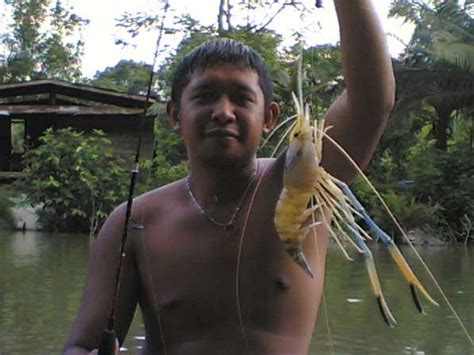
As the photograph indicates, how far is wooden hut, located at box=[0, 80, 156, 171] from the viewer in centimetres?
2122

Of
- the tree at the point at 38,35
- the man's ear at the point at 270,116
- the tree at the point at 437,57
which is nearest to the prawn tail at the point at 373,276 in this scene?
the man's ear at the point at 270,116

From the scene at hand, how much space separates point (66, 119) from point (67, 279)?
13.2 meters

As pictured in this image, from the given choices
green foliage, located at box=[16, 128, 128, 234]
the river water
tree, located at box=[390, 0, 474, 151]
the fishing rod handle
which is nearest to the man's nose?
the fishing rod handle

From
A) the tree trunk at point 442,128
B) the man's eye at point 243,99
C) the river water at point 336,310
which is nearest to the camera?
the man's eye at point 243,99

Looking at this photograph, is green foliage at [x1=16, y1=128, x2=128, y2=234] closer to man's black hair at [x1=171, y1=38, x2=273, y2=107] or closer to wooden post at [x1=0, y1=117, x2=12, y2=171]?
wooden post at [x1=0, y1=117, x2=12, y2=171]

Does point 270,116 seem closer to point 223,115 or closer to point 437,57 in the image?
point 223,115

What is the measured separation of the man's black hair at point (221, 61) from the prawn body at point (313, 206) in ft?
0.50

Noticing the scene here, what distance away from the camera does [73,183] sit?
18.5 metres

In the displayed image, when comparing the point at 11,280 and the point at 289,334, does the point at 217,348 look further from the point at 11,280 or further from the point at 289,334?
the point at 11,280

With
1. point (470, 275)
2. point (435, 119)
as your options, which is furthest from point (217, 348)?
point (435, 119)

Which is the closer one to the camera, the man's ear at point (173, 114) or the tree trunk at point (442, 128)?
the man's ear at point (173, 114)

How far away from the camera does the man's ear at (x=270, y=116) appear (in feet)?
6.49

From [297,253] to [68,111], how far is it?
1970 centimetres

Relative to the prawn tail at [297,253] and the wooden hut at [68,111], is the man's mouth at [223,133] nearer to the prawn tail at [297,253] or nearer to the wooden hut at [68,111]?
the prawn tail at [297,253]
